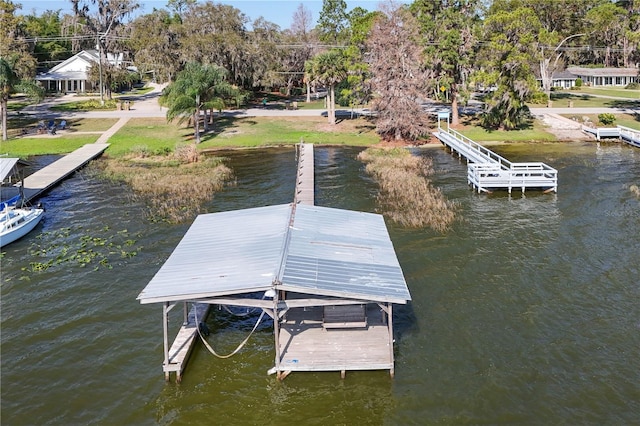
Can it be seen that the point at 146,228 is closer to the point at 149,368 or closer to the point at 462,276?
the point at 149,368

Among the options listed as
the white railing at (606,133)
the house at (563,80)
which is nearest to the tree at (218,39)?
the white railing at (606,133)

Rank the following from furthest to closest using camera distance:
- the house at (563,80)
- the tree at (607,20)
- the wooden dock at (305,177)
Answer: the house at (563,80) → the tree at (607,20) → the wooden dock at (305,177)

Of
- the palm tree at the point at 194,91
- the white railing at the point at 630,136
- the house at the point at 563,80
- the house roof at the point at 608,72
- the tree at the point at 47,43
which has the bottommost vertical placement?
the white railing at the point at 630,136

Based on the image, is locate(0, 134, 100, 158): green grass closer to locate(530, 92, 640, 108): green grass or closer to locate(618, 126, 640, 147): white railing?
locate(618, 126, 640, 147): white railing

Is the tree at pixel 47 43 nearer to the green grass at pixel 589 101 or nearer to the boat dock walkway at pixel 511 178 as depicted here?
the green grass at pixel 589 101

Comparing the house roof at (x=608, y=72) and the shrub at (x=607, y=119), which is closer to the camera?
the shrub at (x=607, y=119)

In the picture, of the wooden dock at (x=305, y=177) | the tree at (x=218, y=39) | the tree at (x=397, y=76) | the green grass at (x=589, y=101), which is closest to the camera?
the wooden dock at (x=305, y=177)
